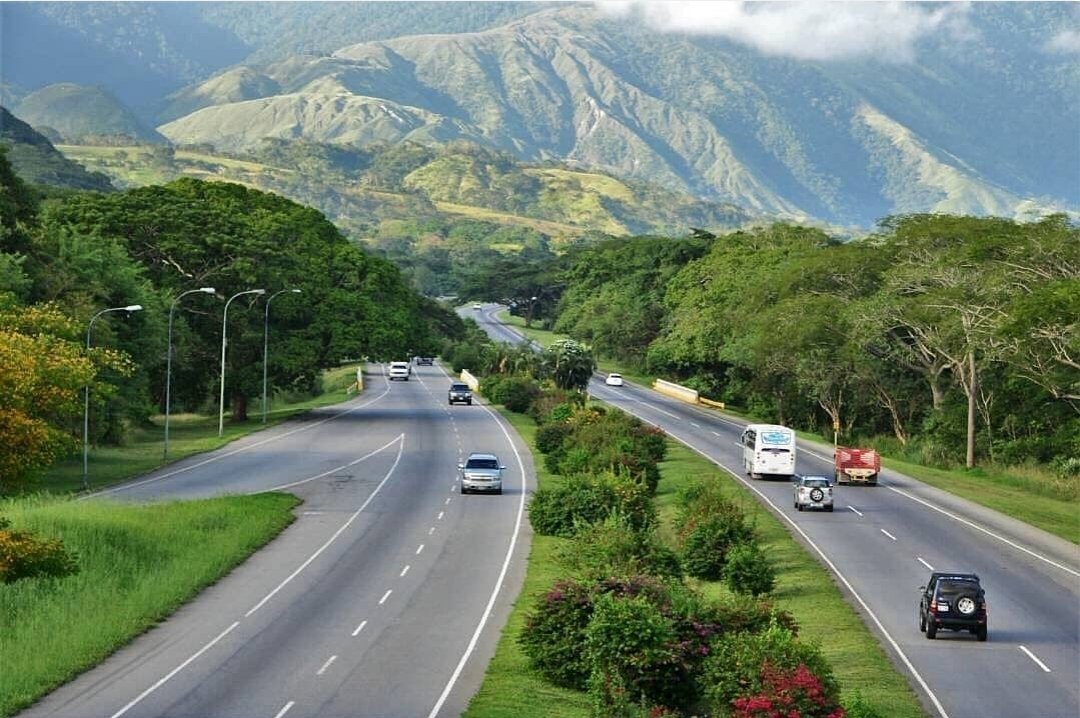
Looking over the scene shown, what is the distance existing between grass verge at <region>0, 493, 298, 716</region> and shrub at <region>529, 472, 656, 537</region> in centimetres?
919

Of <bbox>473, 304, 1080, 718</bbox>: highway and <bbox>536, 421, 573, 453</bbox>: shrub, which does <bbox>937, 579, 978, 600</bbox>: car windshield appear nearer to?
<bbox>473, 304, 1080, 718</bbox>: highway

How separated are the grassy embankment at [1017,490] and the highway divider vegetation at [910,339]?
37cm

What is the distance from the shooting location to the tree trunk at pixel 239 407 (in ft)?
336

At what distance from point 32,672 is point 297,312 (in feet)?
243

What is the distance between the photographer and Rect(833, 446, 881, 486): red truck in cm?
7006

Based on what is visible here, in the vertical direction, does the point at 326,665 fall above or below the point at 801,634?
below

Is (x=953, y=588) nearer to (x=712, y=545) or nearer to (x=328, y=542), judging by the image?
(x=712, y=545)

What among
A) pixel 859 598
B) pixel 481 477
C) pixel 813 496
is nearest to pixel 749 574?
pixel 859 598

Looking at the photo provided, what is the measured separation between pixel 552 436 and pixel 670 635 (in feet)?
169

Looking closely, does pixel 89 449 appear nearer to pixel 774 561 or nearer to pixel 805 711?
pixel 774 561

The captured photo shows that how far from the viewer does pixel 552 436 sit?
82500 mm

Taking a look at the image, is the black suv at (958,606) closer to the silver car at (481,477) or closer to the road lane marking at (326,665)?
the road lane marking at (326,665)

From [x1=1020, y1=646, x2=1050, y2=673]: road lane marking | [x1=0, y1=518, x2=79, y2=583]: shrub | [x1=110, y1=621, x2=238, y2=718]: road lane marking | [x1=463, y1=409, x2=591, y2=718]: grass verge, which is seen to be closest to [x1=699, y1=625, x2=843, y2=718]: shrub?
[x1=463, y1=409, x2=591, y2=718]: grass verge

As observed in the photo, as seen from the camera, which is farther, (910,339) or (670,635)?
(910,339)
